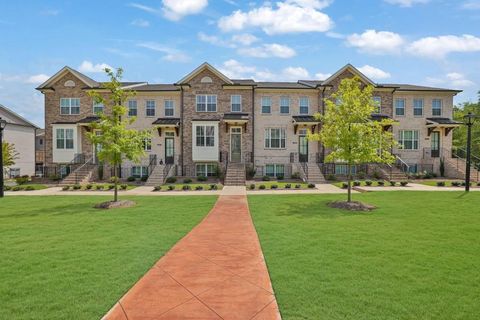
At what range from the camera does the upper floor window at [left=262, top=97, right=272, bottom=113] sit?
94.6 feet

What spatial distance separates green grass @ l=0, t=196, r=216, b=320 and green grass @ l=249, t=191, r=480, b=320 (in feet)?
9.84

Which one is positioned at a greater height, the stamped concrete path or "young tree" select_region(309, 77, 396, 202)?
"young tree" select_region(309, 77, 396, 202)

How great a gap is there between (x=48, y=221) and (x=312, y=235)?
10.1 meters

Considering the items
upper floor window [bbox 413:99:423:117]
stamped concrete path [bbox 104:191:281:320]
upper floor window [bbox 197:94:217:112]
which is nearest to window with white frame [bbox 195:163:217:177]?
upper floor window [bbox 197:94:217:112]

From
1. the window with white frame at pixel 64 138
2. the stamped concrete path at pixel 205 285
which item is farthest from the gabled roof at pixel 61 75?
the stamped concrete path at pixel 205 285

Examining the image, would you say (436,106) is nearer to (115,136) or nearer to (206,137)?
(206,137)

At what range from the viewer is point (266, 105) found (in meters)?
28.8

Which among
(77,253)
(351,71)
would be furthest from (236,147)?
(77,253)

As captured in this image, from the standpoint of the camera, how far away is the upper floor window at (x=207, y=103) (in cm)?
2827

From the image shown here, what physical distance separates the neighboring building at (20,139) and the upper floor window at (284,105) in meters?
33.9

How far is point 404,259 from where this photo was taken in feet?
21.8

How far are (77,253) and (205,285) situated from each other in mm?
3885

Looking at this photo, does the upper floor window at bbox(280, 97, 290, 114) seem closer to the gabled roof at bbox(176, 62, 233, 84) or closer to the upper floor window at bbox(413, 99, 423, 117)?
the gabled roof at bbox(176, 62, 233, 84)

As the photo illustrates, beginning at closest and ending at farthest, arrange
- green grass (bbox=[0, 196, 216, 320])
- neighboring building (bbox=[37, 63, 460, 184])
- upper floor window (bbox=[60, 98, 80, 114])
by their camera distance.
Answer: green grass (bbox=[0, 196, 216, 320]), neighboring building (bbox=[37, 63, 460, 184]), upper floor window (bbox=[60, 98, 80, 114])
